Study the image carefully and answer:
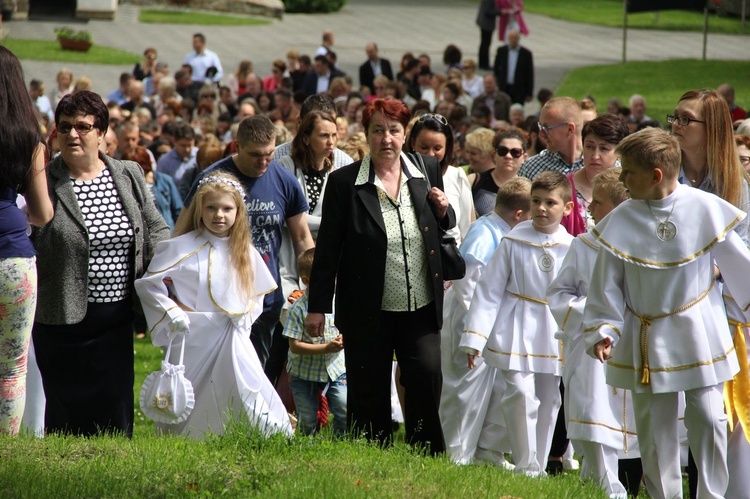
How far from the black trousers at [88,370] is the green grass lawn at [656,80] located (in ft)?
58.5

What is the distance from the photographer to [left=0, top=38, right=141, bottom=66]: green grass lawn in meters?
33.2

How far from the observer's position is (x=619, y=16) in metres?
46.0

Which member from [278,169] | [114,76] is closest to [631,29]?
[114,76]

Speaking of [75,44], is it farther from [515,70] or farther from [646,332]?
[646,332]

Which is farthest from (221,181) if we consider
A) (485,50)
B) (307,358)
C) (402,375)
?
(485,50)

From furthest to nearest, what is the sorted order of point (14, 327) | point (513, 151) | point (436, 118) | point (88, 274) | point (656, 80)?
1. point (656, 80)
2. point (513, 151)
3. point (436, 118)
4. point (88, 274)
5. point (14, 327)

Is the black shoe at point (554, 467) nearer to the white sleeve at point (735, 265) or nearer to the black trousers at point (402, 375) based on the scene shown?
the black trousers at point (402, 375)

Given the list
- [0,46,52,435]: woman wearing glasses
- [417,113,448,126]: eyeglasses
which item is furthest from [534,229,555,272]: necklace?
[0,46,52,435]: woman wearing glasses

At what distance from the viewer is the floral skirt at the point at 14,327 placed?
5.35 meters

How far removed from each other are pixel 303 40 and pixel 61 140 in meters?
32.6

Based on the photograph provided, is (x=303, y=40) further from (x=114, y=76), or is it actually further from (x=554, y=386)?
(x=554, y=386)

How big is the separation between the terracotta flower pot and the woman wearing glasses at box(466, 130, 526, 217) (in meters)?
28.6

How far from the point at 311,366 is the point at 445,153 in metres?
1.79

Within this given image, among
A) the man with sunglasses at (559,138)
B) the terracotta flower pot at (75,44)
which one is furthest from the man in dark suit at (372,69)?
the man with sunglasses at (559,138)
